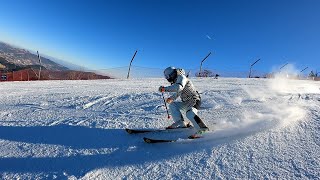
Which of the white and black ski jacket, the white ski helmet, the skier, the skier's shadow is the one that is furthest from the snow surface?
the white ski helmet

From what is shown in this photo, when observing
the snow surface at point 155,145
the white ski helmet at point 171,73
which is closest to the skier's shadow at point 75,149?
the snow surface at point 155,145

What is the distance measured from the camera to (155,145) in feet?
17.4

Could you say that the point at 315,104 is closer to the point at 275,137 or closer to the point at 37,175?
the point at 275,137

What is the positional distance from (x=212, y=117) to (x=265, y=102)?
2464 mm

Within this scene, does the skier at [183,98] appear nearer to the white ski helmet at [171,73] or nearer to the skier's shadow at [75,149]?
the white ski helmet at [171,73]

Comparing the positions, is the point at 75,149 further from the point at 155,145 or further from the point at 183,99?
the point at 183,99

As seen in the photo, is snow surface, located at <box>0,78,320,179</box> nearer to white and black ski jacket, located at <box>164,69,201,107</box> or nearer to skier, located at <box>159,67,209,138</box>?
skier, located at <box>159,67,209,138</box>

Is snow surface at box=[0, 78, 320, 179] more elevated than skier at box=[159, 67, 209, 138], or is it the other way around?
skier at box=[159, 67, 209, 138]

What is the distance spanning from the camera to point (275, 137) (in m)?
5.43

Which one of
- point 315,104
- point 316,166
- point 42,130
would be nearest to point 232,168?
point 316,166

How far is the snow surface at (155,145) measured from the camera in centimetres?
444

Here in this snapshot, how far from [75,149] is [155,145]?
1330mm

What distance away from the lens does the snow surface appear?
14.6 ft

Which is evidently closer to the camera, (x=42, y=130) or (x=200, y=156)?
(x=200, y=156)
